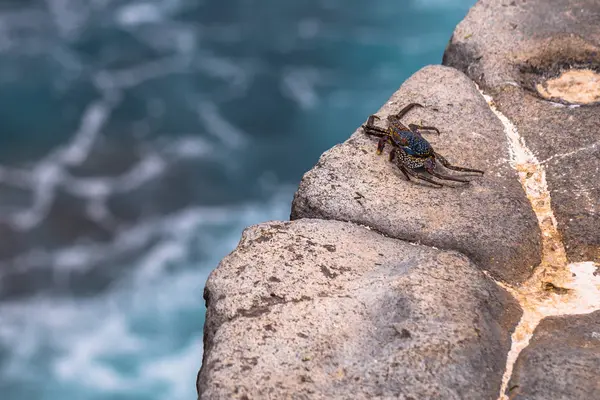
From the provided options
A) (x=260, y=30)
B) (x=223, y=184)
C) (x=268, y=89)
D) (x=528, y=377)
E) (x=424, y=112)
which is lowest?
(x=528, y=377)

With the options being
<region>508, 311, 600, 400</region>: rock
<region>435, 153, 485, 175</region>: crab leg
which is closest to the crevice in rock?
<region>508, 311, 600, 400</region>: rock

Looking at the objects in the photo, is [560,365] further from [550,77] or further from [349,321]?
[550,77]

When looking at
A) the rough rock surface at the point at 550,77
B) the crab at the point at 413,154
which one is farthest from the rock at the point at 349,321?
the rough rock surface at the point at 550,77

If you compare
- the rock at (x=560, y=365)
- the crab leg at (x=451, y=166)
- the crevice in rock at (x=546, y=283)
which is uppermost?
the crab leg at (x=451, y=166)

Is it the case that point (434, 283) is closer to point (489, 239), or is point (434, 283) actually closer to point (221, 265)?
point (489, 239)

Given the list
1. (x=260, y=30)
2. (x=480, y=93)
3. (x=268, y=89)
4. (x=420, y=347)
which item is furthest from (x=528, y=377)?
(x=260, y=30)

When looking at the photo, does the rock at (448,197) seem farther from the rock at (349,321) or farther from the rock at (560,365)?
the rock at (560,365)
